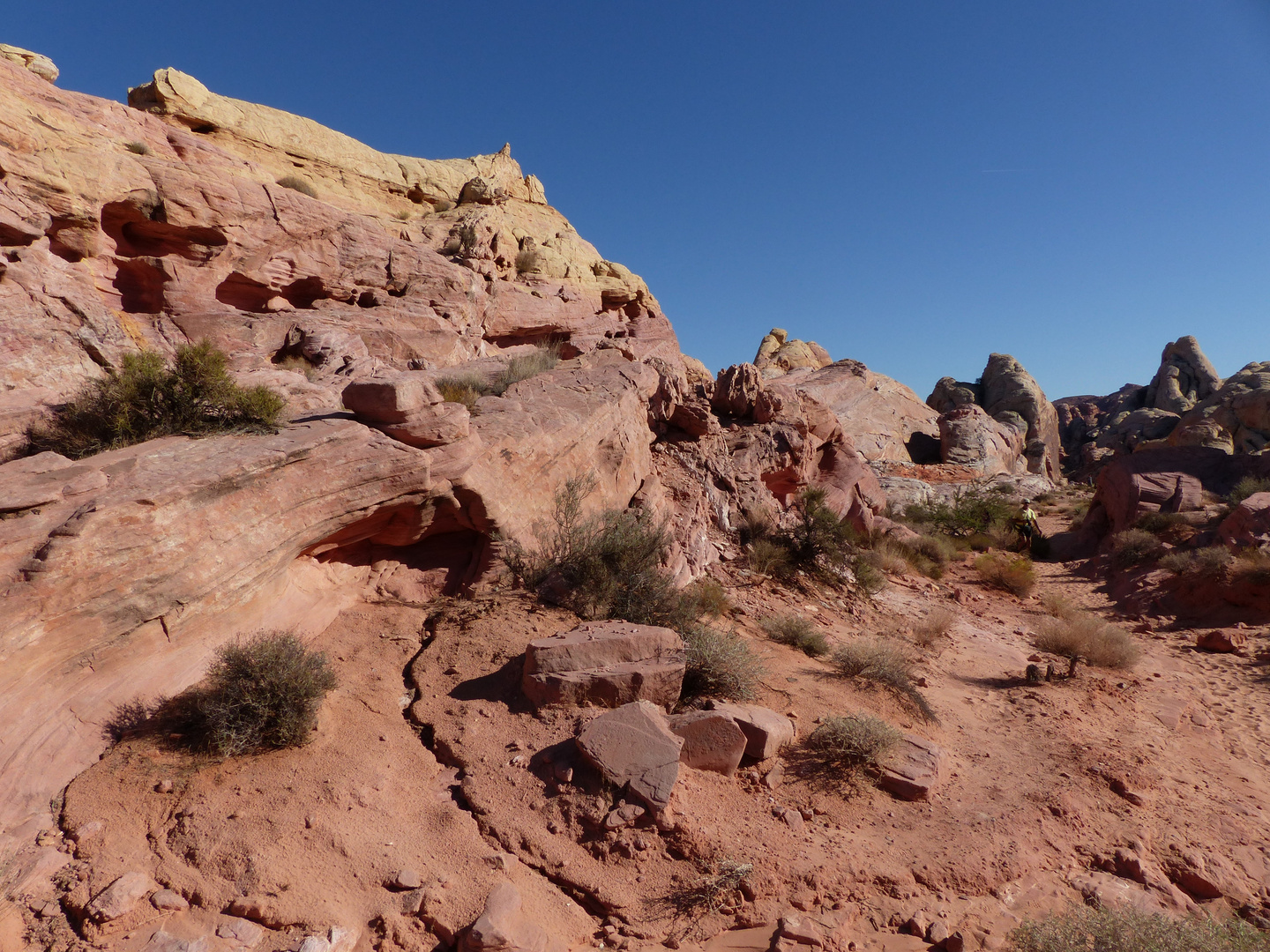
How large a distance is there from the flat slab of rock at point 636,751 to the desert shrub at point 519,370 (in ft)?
17.1

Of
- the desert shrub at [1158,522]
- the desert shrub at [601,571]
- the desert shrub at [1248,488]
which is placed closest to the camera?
the desert shrub at [601,571]

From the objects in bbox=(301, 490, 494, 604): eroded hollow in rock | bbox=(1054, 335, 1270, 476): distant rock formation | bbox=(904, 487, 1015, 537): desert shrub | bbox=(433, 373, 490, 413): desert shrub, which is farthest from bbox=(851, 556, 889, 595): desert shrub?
bbox=(1054, 335, 1270, 476): distant rock formation

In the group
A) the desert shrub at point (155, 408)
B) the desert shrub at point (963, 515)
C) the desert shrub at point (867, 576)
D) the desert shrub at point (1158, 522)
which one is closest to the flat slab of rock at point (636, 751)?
the desert shrub at point (155, 408)

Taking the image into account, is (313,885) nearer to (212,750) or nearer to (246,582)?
(212,750)

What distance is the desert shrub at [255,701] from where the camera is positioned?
13.5ft

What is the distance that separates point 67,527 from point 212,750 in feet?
5.67

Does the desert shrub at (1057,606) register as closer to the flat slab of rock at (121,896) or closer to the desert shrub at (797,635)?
the desert shrub at (797,635)

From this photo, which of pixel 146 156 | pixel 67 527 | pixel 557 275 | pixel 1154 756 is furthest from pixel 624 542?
pixel 557 275

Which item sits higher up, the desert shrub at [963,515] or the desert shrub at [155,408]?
the desert shrub at [963,515]

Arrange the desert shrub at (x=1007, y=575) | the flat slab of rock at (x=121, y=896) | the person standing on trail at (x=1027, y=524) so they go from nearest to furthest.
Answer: the flat slab of rock at (x=121, y=896), the desert shrub at (x=1007, y=575), the person standing on trail at (x=1027, y=524)

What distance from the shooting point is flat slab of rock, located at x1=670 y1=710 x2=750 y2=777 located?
4.67m

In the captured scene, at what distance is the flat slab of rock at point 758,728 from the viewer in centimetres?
485

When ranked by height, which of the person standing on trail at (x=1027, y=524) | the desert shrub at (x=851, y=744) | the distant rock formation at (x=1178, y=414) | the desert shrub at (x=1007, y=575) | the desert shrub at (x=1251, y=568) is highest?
the distant rock formation at (x=1178, y=414)

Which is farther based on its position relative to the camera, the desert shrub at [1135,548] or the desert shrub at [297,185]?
the desert shrub at [297,185]
